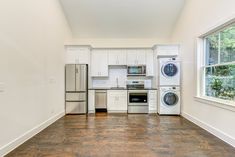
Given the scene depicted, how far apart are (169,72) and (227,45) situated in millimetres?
2502

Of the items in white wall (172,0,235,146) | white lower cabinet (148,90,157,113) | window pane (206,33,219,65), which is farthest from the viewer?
white lower cabinet (148,90,157,113)

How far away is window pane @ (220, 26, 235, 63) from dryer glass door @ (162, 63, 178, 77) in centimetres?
222

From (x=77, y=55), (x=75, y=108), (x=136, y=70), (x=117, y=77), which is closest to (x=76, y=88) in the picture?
(x=75, y=108)

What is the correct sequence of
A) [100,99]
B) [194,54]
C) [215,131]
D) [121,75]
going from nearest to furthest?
[215,131] → [194,54] → [100,99] → [121,75]

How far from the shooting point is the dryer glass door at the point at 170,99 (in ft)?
21.1

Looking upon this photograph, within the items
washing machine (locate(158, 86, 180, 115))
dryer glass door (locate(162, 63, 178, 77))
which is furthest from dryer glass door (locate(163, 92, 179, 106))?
dryer glass door (locate(162, 63, 178, 77))

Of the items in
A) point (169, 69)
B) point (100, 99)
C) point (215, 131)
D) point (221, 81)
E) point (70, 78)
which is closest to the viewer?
point (215, 131)

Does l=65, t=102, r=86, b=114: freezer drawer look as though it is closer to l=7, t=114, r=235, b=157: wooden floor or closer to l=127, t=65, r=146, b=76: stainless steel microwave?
l=7, t=114, r=235, b=157: wooden floor

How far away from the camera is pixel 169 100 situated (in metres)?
6.48

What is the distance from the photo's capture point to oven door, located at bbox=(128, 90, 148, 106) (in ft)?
22.7

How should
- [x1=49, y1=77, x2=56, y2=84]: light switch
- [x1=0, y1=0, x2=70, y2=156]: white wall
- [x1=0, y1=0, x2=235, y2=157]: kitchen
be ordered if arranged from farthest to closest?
[x1=49, y1=77, x2=56, y2=84]: light switch, [x1=0, y1=0, x2=235, y2=157]: kitchen, [x1=0, y1=0, x2=70, y2=156]: white wall

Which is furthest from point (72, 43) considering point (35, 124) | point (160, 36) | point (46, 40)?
point (35, 124)

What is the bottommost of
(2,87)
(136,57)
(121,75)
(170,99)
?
(170,99)

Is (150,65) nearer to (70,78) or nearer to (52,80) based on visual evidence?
(70,78)
